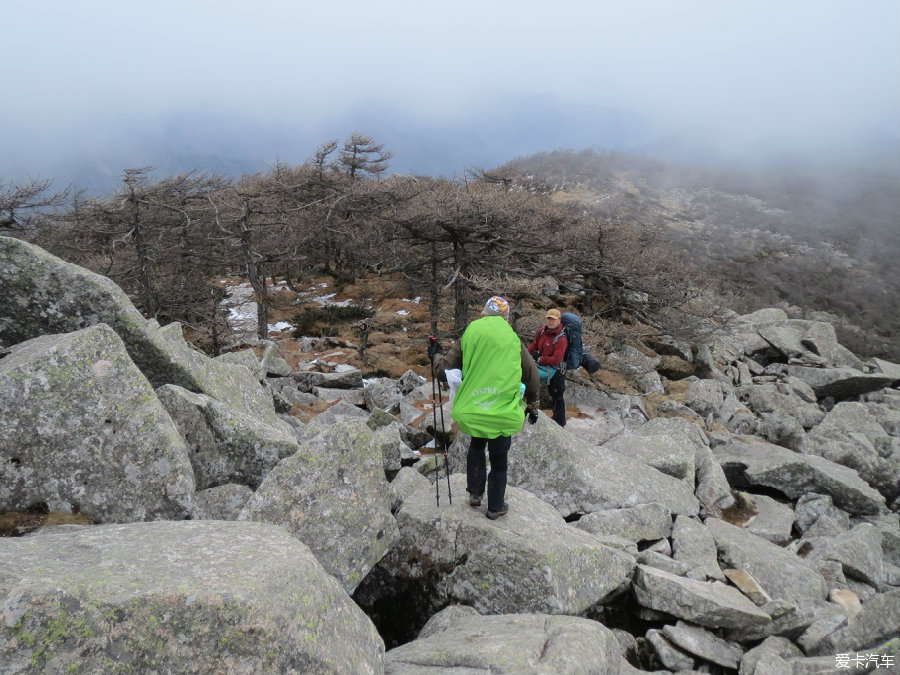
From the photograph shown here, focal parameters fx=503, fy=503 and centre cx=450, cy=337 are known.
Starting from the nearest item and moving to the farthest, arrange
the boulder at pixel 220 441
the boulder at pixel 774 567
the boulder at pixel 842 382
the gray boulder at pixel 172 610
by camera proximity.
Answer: the gray boulder at pixel 172 610 → the boulder at pixel 220 441 → the boulder at pixel 774 567 → the boulder at pixel 842 382

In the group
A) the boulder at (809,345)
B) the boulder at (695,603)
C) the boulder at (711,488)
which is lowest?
the boulder at (809,345)

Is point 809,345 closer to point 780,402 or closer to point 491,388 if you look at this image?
point 780,402

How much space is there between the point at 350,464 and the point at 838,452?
47.3ft

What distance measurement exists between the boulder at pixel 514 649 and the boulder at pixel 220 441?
347 centimetres

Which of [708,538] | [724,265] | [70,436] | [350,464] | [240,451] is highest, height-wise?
[70,436]

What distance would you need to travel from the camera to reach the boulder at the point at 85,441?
5363 millimetres

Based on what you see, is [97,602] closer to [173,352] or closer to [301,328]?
[173,352]

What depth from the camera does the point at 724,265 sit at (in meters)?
55.4

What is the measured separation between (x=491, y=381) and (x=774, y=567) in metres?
5.81

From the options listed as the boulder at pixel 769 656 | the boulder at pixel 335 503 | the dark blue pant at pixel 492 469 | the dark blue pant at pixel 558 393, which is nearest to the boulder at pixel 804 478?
the dark blue pant at pixel 558 393

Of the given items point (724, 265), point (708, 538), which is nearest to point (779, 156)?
point (724, 265)

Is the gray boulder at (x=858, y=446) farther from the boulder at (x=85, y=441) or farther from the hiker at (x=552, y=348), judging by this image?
the boulder at (x=85, y=441)

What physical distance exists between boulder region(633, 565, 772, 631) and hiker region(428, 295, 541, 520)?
2073mm

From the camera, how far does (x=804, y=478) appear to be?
1159 cm
